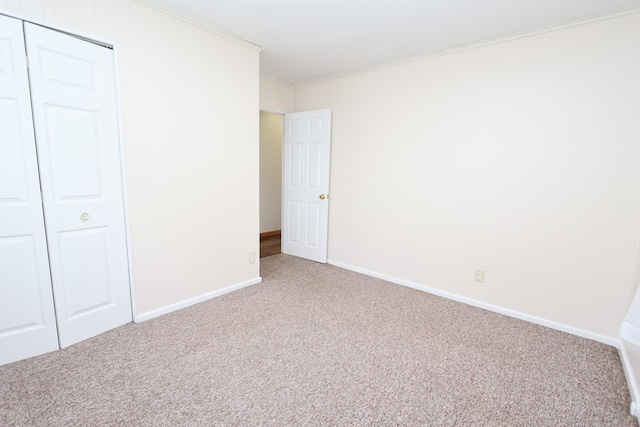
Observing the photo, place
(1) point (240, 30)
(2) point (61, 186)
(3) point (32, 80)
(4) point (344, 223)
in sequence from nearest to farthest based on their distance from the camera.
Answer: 1. (3) point (32, 80)
2. (2) point (61, 186)
3. (1) point (240, 30)
4. (4) point (344, 223)

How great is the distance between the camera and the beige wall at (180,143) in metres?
2.11

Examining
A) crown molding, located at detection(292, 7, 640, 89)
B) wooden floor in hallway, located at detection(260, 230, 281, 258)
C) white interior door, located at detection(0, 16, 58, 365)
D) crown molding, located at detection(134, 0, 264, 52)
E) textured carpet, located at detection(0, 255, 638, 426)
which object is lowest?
textured carpet, located at detection(0, 255, 638, 426)

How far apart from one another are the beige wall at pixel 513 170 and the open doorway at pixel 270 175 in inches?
82.8

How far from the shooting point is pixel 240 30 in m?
2.55

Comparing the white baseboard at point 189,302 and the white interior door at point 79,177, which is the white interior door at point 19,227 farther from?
the white baseboard at point 189,302

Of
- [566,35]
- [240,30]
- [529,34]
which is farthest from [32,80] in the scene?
[566,35]

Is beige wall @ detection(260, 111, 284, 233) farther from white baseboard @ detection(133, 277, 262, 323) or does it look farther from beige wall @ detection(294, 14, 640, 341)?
white baseboard @ detection(133, 277, 262, 323)

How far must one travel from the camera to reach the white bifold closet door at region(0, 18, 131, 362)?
5.84 ft

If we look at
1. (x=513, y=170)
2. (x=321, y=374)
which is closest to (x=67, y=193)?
(x=321, y=374)

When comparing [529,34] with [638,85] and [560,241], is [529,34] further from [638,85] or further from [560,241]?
[560,241]

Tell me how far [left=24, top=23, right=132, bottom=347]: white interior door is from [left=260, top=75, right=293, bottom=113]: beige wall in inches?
75.5

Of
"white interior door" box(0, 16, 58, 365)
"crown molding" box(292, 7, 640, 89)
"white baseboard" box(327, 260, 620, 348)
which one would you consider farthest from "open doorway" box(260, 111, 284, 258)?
"white interior door" box(0, 16, 58, 365)

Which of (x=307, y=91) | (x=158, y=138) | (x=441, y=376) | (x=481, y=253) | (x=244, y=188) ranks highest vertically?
(x=307, y=91)

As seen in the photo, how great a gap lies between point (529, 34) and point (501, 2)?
0.59 m
